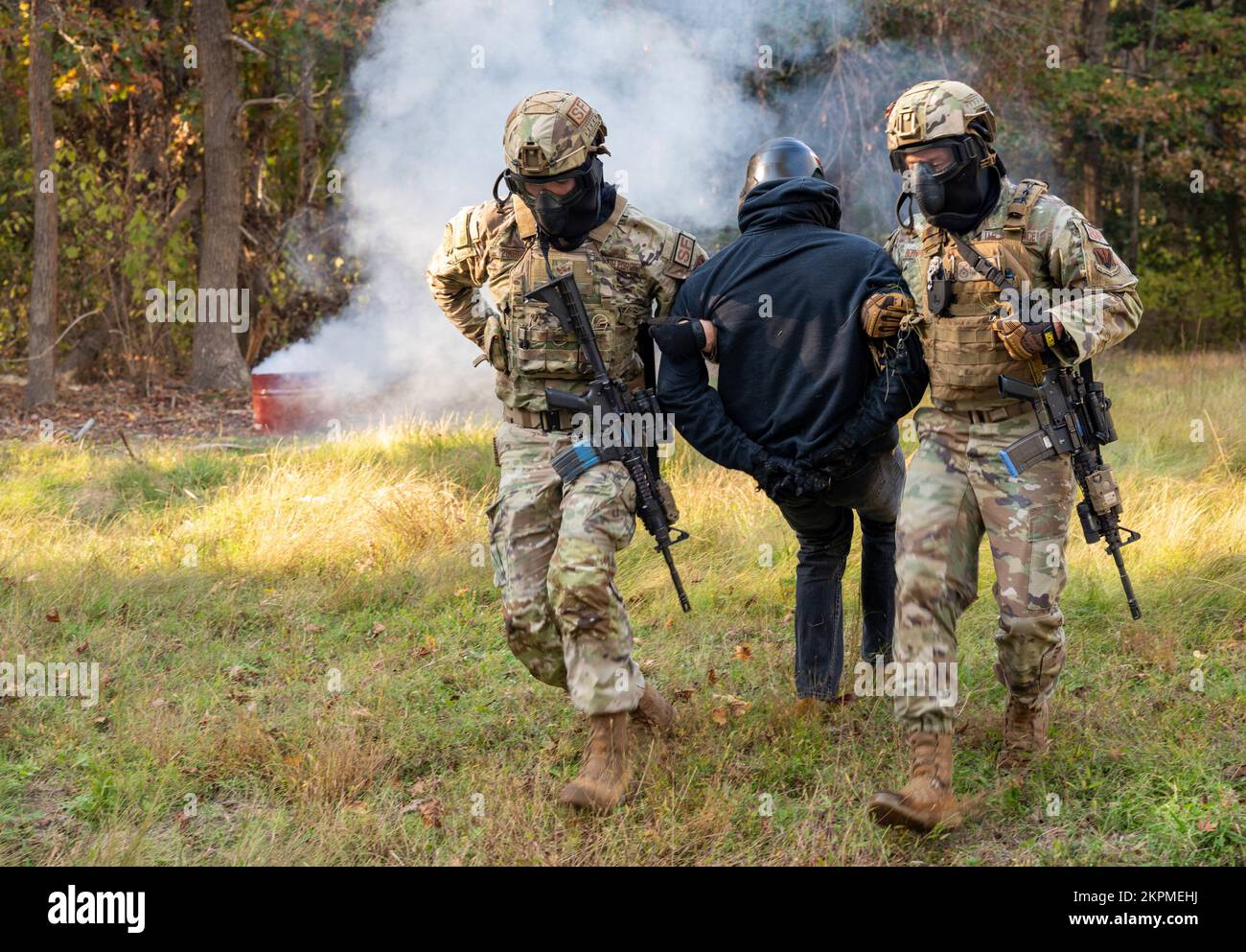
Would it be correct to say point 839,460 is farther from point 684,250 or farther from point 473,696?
point 473,696

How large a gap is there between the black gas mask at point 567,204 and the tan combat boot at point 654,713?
1596 mm

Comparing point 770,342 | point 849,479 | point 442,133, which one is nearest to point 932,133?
point 770,342

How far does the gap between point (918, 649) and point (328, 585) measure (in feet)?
11.8

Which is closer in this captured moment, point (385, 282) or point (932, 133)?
point (932, 133)

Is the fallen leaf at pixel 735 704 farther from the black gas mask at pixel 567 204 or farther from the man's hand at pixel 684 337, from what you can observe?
the black gas mask at pixel 567 204

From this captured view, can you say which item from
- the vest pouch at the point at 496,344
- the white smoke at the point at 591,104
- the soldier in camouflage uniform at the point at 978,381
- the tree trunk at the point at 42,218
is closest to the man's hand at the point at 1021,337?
the soldier in camouflage uniform at the point at 978,381

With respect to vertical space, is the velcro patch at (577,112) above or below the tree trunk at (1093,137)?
below

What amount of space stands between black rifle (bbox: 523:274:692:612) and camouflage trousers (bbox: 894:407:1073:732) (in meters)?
0.74

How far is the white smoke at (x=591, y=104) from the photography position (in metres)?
11.5

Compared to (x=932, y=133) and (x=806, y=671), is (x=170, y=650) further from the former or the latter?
(x=932, y=133)

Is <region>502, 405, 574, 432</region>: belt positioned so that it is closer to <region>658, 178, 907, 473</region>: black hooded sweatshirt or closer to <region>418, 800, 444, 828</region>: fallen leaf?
<region>658, 178, 907, 473</region>: black hooded sweatshirt

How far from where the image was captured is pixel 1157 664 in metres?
4.85

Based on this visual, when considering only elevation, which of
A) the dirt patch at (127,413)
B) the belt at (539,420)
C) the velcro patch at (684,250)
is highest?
the velcro patch at (684,250)

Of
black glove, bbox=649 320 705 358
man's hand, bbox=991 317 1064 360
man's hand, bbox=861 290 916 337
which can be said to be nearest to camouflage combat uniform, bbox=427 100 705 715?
black glove, bbox=649 320 705 358
